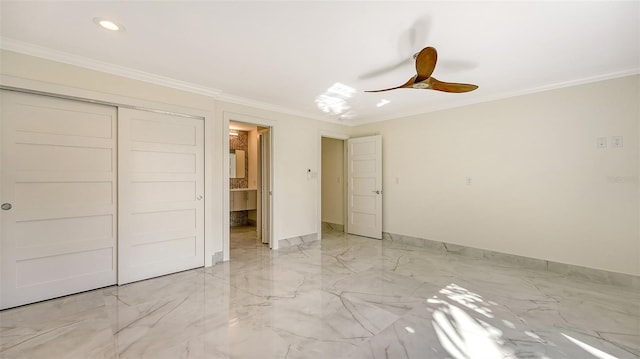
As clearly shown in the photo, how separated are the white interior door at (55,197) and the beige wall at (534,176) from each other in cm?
457

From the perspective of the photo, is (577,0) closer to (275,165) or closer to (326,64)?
(326,64)

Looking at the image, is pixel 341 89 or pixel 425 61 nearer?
pixel 425 61

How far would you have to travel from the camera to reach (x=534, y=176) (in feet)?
12.6

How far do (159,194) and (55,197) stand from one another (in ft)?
3.09

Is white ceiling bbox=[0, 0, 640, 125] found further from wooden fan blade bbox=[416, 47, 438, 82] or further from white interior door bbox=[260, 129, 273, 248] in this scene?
white interior door bbox=[260, 129, 273, 248]

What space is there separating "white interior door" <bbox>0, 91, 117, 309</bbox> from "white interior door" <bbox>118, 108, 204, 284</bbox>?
0.13 metres

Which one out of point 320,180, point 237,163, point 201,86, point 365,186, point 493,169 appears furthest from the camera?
point 237,163

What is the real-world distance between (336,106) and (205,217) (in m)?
2.73

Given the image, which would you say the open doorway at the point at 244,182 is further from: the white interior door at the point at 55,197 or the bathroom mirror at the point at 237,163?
the white interior door at the point at 55,197

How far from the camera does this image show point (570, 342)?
2115mm

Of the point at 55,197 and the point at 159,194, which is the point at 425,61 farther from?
the point at 55,197

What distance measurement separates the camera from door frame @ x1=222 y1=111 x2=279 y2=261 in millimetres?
4100

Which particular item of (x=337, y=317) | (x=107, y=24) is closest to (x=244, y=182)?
(x=107, y=24)

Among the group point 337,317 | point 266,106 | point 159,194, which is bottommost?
point 337,317
